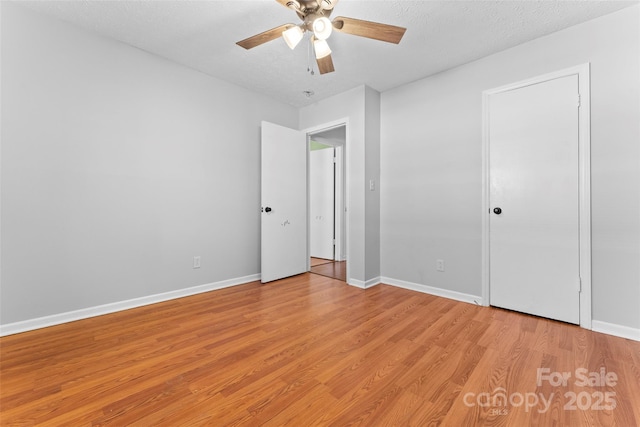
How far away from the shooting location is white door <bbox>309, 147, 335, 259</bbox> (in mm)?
5195

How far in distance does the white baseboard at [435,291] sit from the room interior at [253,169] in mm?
21

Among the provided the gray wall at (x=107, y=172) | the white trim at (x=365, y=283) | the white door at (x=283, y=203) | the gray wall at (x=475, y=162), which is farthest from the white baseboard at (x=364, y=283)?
the gray wall at (x=107, y=172)

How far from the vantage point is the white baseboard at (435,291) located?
2773mm

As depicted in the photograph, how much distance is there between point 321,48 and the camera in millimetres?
1962

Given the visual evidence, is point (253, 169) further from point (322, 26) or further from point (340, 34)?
point (322, 26)

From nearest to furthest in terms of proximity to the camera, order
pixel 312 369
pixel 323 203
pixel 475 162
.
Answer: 1. pixel 312 369
2. pixel 475 162
3. pixel 323 203

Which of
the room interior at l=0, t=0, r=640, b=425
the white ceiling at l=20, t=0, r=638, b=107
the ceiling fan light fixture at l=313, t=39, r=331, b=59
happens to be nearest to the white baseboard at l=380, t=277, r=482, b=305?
the room interior at l=0, t=0, r=640, b=425

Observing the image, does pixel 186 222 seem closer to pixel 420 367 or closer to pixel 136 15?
pixel 136 15

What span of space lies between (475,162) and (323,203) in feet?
9.90

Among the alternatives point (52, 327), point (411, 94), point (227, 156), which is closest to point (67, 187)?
point (52, 327)

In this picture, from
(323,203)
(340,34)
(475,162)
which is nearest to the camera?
(340,34)

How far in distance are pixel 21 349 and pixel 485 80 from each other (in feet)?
14.5

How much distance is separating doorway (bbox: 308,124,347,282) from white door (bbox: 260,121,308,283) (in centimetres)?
90

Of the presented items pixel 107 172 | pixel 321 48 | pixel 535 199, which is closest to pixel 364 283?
pixel 535 199
